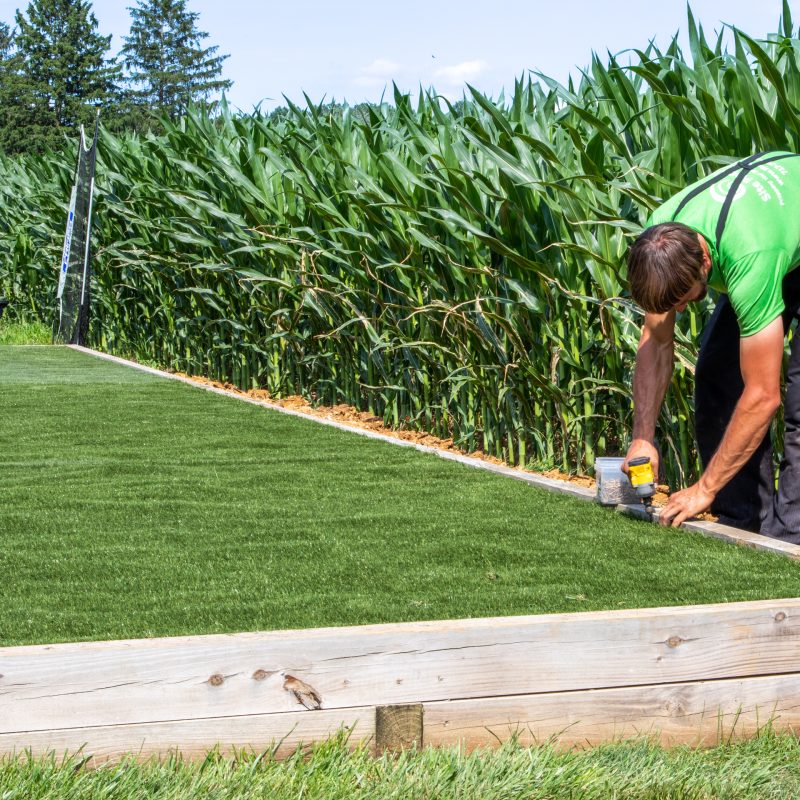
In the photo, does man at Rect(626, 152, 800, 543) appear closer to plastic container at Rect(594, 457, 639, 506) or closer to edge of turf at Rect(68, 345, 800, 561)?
edge of turf at Rect(68, 345, 800, 561)

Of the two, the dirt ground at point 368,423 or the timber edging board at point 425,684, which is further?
the dirt ground at point 368,423

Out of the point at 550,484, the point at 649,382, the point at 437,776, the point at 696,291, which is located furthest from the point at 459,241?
the point at 437,776

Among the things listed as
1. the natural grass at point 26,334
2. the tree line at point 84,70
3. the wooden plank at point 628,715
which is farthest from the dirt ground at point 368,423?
the tree line at point 84,70

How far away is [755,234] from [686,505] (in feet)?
3.47

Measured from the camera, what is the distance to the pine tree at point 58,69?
64688mm

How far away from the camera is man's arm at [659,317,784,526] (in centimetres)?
337

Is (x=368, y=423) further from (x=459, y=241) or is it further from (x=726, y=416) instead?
(x=726, y=416)

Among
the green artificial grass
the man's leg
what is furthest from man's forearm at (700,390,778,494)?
the man's leg

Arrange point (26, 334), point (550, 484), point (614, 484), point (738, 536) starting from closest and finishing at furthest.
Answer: point (738, 536)
point (614, 484)
point (550, 484)
point (26, 334)

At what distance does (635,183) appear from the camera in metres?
4.66

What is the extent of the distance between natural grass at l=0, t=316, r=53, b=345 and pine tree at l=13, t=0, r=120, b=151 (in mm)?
51524

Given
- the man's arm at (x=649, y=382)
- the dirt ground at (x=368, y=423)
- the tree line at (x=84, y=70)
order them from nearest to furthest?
1. the man's arm at (x=649, y=382)
2. the dirt ground at (x=368, y=423)
3. the tree line at (x=84, y=70)

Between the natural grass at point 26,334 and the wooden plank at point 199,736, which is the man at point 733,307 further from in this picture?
the natural grass at point 26,334

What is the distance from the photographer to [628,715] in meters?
2.71
